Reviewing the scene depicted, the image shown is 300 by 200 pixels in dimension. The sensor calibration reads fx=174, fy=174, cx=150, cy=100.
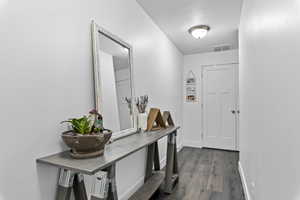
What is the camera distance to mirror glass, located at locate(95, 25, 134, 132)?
5.21ft

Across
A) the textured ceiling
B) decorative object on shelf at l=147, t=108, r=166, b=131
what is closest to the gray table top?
decorative object on shelf at l=147, t=108, r=166, b=131

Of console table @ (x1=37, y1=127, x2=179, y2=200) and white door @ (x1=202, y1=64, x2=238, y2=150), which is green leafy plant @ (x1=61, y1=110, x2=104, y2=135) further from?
white door @ (x1=202, y1=64, x2=238, y2=150)

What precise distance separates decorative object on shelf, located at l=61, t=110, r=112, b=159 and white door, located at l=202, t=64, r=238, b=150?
372cm

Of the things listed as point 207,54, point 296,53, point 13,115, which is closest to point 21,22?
point 13,115

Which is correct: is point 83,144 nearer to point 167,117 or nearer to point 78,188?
point 78,188

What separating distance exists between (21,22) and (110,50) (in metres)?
0.83

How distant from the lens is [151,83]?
275 centimetres

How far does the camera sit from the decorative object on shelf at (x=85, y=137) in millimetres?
1119

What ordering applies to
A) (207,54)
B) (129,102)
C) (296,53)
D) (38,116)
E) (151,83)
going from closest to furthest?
(296,53), (38,116), (129,102), (151,83), (207,54)

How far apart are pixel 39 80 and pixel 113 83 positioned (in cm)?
76

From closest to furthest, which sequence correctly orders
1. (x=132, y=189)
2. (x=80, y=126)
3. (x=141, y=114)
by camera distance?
(x=80, y=126) → (x=132, y=189) → (x=141, y=114)

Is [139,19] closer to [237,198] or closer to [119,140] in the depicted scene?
[119,140]

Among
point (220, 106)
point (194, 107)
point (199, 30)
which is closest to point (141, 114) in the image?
point (199, 30)

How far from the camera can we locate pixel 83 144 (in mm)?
1124
